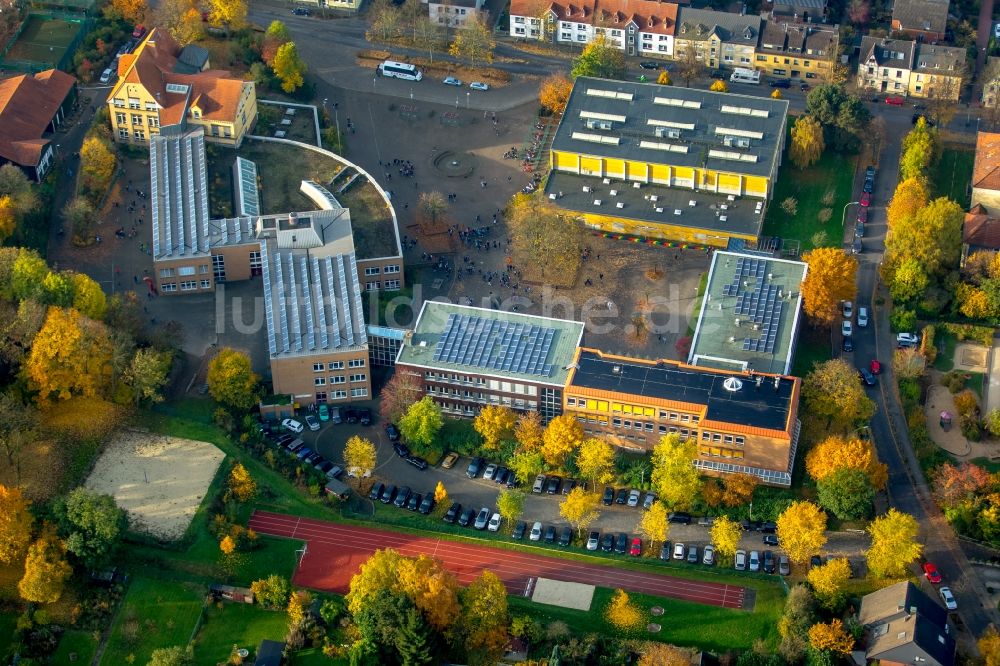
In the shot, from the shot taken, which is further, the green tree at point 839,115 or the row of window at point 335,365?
the green tree at point 839,115

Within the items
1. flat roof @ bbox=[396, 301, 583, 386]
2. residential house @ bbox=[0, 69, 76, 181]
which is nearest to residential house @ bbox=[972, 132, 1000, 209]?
flat roof @ bbox=[396, 301, 583, 386]

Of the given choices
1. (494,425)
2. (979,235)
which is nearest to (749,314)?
(494,425)

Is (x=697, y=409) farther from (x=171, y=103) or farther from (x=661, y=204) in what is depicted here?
(x=171, y=103)

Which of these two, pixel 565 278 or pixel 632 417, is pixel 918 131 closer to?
pixel 565 278

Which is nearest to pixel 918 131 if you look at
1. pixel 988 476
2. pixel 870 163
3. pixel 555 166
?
pixel 870 163

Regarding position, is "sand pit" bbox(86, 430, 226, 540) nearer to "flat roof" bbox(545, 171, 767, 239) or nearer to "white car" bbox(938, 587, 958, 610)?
"flat roof" bbox(545, 171, 767, 239)

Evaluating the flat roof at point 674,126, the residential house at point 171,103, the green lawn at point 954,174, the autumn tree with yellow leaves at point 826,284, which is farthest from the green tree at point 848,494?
the residential house at point 171,103

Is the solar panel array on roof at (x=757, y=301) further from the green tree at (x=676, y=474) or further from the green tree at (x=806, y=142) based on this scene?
the green tree at (x=806, y=142)
